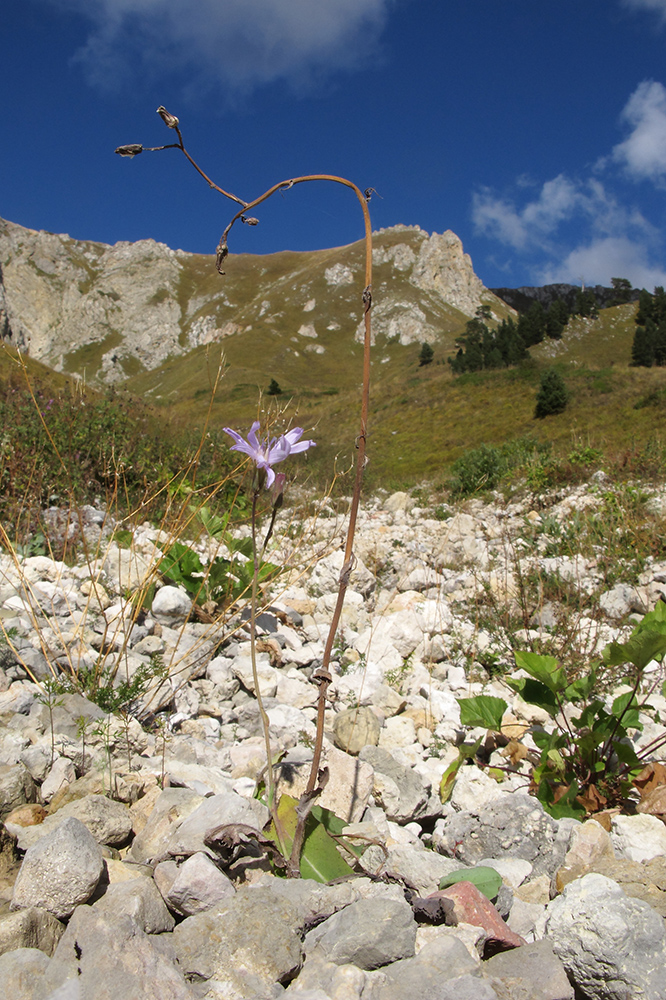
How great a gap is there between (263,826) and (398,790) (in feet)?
1.91

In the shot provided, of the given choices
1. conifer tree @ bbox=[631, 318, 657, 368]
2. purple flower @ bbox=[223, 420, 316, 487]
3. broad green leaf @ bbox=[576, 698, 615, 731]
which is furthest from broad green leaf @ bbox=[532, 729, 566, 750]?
conifer tree @ bbox=[631, 318, 657, 368]

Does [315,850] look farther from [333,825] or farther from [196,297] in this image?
[196,297]

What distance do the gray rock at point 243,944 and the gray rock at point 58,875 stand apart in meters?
0.23

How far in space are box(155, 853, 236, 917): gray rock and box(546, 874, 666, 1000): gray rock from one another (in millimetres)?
734

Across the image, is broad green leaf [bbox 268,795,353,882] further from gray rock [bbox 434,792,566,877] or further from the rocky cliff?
the rocky cliff

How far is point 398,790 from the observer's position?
1.86 m

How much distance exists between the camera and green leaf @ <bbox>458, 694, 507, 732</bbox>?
1951mm

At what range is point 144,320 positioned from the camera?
3713 inches

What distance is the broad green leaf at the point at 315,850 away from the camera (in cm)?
136

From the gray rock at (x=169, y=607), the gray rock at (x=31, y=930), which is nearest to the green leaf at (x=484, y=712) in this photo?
the gray rock at (x=31, y=930)

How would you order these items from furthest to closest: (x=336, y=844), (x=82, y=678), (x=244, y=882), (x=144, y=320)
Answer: (x=144, y=320)
(x=82, y=678)
(x=336, y=844)
(x=244, y=882)

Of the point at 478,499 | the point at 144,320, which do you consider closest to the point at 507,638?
the point at 478,499

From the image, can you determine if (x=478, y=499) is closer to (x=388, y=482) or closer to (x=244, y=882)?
(x=388, y=482)

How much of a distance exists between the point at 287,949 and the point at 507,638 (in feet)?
8.57
